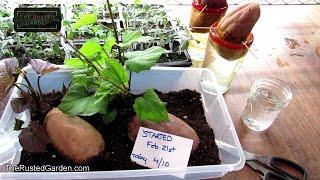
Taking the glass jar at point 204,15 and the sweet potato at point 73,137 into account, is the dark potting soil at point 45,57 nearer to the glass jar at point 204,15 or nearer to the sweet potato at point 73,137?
the sweet potato at point 73,137

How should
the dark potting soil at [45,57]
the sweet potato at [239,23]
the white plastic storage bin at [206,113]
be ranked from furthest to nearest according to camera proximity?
the dark potting soil at [45,57] → the sweet potato at [239,23] → the white plastic storage bin at [206,113]

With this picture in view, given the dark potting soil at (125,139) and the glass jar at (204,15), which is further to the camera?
the glass jar at (204,15)

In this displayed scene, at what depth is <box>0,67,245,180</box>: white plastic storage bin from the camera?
507 mm

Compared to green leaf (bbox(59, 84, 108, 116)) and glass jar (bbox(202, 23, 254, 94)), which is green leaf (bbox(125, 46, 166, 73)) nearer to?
green leaf (bbox(59, 84, 108, 116))

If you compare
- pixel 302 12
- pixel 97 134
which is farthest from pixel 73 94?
pixel 302 12

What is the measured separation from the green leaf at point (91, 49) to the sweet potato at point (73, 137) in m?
0.12

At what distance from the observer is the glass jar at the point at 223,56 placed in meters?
0.68

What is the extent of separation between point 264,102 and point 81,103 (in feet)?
1.31

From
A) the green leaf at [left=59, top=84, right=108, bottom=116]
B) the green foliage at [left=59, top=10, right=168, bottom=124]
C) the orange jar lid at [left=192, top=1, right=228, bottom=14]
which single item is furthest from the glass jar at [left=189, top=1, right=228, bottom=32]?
the green leaf at [left=59, top=84, right=108, bottom=116]

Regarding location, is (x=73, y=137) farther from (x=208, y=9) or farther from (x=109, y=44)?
(x=208, y=9)

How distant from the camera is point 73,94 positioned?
547 millimetres

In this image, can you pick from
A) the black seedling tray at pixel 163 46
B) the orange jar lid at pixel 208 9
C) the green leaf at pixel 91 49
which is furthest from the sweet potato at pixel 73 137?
the orange jar lid at pixel 208 9

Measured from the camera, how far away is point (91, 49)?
57cm

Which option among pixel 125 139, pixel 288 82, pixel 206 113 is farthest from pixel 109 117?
pixel 288 82
